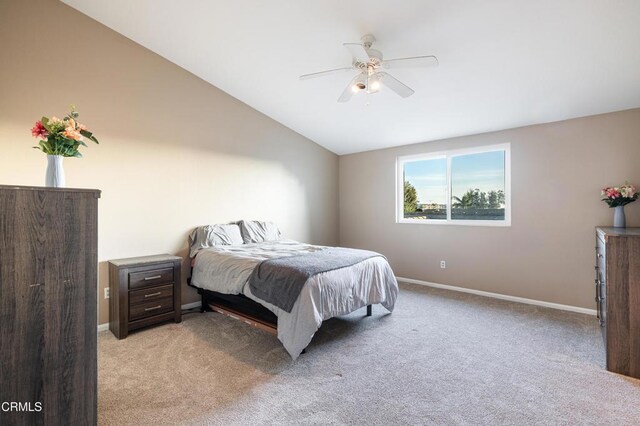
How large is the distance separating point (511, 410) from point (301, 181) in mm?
4177

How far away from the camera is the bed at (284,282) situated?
2.51 meters

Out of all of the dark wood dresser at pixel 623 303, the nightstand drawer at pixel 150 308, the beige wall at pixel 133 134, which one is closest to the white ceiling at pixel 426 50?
the beige wall at pixel 133 134

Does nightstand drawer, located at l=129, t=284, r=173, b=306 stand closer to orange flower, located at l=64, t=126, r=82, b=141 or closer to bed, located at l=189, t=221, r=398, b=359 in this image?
bed, located at l=189, t=221, r=398, b=359

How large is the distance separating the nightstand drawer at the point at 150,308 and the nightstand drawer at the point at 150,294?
0.04m

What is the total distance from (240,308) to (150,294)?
0.94 meters

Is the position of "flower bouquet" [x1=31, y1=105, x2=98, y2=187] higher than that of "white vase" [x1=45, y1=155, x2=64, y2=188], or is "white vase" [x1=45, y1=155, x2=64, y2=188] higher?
"flower bouquet" [x1=31, y1=105, x2=98, y2=187]

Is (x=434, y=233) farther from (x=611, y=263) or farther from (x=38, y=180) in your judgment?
(x=38, y=180)

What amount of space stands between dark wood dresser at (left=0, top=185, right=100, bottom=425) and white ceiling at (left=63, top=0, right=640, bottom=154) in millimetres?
2356

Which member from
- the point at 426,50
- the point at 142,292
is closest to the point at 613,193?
the point at 426,50

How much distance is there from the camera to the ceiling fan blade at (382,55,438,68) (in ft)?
7.59

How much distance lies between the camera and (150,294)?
10.4 ft

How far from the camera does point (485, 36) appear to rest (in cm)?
257

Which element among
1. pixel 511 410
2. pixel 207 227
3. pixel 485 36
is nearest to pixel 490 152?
pixel 485 36

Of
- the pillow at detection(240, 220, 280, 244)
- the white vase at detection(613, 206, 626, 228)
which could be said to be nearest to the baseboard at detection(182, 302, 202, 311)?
the pillow at detection(240, 220, 280, 244)
